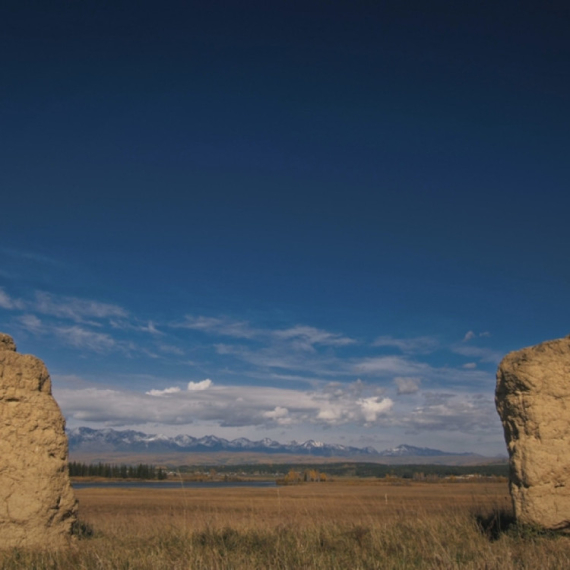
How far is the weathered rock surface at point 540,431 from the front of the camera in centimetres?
1087

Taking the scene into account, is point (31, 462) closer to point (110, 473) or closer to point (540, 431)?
point (540, 431)

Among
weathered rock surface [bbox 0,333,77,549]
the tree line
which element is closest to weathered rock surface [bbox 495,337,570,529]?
weathered rock surface [bbox 0,333,77,549]

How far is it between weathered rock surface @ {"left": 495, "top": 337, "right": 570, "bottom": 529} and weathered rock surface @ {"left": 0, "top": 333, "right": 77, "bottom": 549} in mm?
9965

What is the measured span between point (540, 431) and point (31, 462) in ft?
36.2

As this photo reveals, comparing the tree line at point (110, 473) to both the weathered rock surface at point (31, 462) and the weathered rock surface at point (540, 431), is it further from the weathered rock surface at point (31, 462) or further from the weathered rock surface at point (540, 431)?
the weathered rock surface at point (540, 431)

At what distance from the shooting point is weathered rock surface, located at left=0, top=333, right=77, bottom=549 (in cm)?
1091

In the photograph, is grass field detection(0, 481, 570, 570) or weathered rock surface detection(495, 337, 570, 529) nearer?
grass field detection(0, 481, 570, 570)

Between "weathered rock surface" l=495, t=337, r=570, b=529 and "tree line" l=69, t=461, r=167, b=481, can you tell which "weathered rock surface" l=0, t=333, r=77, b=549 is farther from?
"tree line" l=69, t=461, r=167, b=481

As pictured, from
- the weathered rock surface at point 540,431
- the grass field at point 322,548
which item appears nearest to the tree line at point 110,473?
the grass field at point 322,548

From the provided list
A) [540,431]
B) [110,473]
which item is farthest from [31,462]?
[110,473]

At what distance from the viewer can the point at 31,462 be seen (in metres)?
11.3

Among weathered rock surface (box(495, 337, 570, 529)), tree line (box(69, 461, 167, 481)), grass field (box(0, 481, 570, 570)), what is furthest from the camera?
tree line (box(69, 461, 167, 481))

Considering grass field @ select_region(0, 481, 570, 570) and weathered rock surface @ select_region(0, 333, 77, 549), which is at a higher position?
weathered rock surface @ select_region(0, 333, 77, 549)

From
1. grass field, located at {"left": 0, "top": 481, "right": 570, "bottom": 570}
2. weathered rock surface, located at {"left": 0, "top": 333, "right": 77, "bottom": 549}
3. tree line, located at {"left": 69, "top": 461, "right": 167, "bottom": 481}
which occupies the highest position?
weathered rock surface, located at {"left": 0, "top": 333, "right": 77, "bottom": 549}
